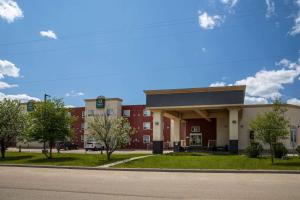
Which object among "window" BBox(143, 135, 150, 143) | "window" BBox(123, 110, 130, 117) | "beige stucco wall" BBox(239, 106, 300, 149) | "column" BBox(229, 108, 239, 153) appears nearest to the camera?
"column" BBox(229, 108, 239, 153)

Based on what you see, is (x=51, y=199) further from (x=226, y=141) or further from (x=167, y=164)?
(x=226, y=141)

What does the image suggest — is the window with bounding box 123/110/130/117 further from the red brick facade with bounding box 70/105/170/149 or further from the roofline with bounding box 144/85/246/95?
the roofline with bounding box 144/85/246/95

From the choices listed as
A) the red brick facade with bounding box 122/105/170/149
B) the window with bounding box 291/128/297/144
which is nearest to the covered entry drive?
the window with bounding box 291/128/297/144

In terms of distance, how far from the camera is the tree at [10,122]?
3688 centimetres

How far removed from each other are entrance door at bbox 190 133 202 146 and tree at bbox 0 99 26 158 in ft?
72.9

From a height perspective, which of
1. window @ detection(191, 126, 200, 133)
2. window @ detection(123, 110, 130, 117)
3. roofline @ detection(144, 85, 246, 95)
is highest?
roofline @ detection(144, 85, 246, 95)

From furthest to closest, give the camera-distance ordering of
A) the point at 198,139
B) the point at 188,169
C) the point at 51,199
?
the point at 198,139, the point at 188,169, the point at 51,199

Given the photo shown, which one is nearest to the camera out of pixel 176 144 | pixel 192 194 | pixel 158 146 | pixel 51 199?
pixel 51 199

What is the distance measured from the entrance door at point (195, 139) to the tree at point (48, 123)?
19.5 m

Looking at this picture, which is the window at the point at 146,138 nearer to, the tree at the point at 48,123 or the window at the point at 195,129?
the window at the point at 195,129

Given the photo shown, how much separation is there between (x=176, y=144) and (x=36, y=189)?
29.6m

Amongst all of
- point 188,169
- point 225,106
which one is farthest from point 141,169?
point 225,106

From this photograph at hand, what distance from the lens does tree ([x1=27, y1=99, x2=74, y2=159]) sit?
34.1 metres

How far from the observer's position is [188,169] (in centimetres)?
2264
